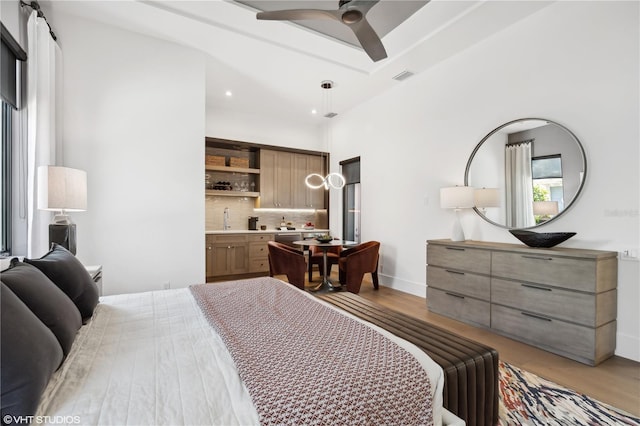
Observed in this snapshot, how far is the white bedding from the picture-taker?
2.86 feet

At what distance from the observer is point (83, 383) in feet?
3.34

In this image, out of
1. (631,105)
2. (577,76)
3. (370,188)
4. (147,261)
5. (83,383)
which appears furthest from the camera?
(370,188)

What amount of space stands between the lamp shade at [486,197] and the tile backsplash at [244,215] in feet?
12.0

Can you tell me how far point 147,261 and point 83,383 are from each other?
2738 millimetres

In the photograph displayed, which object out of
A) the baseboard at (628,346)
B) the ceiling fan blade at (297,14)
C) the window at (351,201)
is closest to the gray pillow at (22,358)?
the ceiling fan blade at (297,14)

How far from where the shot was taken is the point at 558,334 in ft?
8.17

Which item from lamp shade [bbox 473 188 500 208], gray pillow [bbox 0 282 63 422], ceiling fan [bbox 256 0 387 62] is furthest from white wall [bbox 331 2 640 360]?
gray pillow [bbox 0 282 63 422]

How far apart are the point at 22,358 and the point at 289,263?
11.1 ft

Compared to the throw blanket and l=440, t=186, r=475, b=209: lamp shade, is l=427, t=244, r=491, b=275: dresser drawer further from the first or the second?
the throw blanket

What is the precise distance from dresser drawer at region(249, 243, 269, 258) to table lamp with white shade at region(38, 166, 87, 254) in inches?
123

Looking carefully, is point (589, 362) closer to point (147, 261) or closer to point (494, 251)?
point (494, 251)

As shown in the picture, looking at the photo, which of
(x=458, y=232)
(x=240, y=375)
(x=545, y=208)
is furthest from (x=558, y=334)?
(x=240, y=375)

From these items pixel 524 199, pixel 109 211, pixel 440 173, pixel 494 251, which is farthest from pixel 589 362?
pixel 109 211

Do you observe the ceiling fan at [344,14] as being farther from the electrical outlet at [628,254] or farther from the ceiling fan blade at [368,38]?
the electrical outlet at [628,254]
